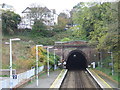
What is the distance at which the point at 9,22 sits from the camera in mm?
54250

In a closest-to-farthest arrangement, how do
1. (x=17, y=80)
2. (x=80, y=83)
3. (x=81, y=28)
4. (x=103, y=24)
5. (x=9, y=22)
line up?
(x=17, y=80), (x=103, y=24), (x=80, y=83), (x=81, y=28), (x=9, y=22)

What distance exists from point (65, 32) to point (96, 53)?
61.3 feet

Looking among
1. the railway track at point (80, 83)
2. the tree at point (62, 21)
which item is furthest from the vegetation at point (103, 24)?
the tree at point (62, 21)

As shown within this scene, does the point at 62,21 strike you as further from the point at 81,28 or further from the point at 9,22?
the point at 81,28

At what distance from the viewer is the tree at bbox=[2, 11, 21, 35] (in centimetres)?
5198

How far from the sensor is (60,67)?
162ft

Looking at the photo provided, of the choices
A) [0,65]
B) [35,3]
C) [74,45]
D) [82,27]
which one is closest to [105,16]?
[82,27]

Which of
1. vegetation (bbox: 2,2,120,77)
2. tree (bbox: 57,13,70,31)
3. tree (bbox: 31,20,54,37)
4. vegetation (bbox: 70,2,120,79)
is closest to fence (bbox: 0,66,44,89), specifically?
vegetation (bbox: 2,2,120,77)

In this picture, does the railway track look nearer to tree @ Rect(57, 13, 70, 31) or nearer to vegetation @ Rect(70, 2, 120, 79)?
vegetation @ Rect(70, 2, 120, 79)

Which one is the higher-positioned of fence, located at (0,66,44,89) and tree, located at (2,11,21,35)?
tree, located at (2,11,21,35)

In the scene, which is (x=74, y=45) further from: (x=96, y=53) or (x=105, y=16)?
(x=105, y=16)

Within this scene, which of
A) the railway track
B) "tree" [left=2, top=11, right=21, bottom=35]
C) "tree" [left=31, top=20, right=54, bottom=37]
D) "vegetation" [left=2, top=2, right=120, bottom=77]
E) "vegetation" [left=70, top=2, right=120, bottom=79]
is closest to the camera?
"vegetation" [left=70, top=2, right=120, bottom=79]

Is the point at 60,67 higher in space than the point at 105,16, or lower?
lower

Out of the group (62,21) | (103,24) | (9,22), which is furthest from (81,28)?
(62,21)
